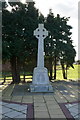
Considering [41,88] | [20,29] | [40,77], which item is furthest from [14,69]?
[41,88]

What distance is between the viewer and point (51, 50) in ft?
32.8

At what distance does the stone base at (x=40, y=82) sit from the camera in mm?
6801

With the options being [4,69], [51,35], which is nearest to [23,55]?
[51,35]

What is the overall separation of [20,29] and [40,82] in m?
4.33

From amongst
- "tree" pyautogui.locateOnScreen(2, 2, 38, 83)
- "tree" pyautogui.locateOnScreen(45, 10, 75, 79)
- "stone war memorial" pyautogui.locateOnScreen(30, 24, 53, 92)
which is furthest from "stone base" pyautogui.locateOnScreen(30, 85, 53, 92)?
"tree" pyautogui.locateOnScreen(45, 10, 75, 79)

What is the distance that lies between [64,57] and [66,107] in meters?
7.44

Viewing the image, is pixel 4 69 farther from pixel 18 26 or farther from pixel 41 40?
pixel 41 40

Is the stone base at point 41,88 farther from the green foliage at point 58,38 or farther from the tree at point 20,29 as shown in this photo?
the green foliage at point 58,38

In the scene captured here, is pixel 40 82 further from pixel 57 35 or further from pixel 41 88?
pixel 57 35

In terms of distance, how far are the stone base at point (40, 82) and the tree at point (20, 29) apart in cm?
284

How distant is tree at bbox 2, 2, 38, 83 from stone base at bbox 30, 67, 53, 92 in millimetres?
2840

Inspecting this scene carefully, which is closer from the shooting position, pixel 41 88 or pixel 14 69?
pixel 41 88

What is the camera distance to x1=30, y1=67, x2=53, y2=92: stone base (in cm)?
680

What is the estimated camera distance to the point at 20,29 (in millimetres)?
9820
